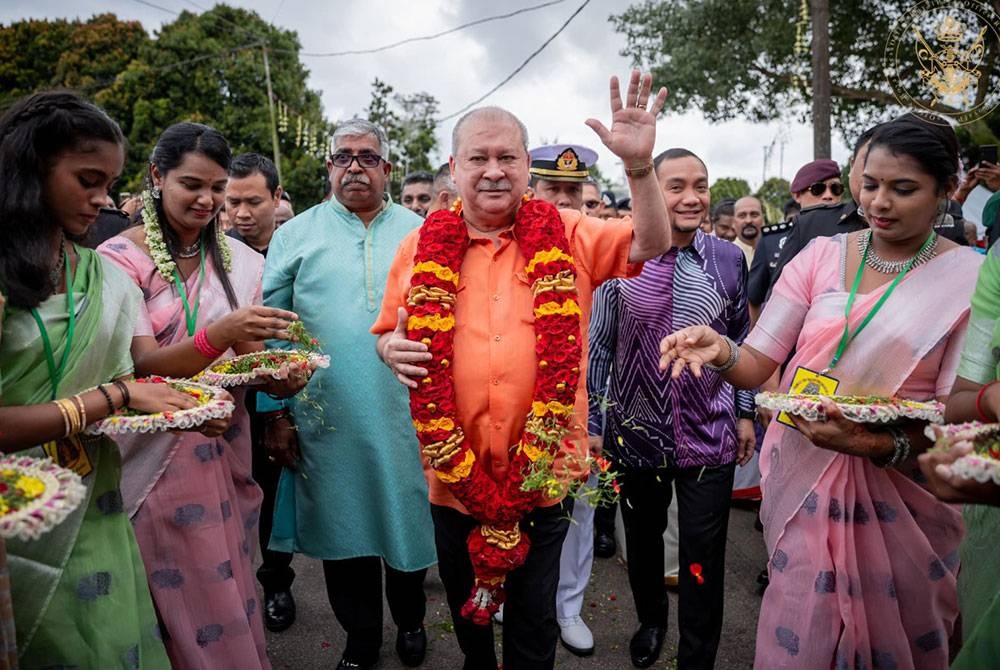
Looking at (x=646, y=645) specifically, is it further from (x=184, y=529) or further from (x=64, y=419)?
(x=64, y=419)

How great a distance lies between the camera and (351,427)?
382 cm

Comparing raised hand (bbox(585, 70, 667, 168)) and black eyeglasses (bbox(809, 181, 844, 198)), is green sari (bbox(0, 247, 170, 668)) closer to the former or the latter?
raised hand (bbox(585, 70, 667, 168))

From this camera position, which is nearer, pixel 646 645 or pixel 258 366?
pixel 258 366

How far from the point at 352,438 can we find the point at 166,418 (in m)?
1.57

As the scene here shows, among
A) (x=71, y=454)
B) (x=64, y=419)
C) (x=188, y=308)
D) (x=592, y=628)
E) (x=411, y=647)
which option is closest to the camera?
(x=64, y=419)

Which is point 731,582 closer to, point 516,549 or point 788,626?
point 788,626

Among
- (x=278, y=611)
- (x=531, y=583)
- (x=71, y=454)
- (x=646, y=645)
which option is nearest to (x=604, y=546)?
(x=646, y=645)

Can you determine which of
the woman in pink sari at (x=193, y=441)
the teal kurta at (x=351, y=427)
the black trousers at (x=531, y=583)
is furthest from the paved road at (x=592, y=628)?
the black trousers at (x=531, y=583)

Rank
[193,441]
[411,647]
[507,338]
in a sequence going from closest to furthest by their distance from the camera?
[507,338], [193,441], [411,647]

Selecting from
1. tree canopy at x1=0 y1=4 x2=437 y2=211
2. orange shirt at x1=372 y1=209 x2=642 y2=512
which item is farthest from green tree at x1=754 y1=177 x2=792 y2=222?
orange shirt at x1=372 y1=209 x2=642 y2=512

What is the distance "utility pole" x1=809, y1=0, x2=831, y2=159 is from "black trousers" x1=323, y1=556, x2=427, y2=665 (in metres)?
9.87

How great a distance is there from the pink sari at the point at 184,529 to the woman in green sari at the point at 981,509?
2.60 meters

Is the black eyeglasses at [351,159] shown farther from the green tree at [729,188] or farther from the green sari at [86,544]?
the green tree at [729,188]

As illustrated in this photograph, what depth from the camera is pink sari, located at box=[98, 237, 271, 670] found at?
292 centimetres
